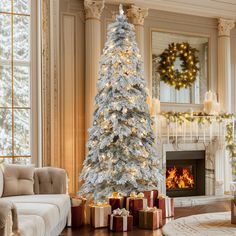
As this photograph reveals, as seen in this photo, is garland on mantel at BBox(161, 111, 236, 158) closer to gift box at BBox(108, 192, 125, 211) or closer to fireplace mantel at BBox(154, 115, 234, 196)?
fireplace mantel at BBox(154, 115, 234, 196)

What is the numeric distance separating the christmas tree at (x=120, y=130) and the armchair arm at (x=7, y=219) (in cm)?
259

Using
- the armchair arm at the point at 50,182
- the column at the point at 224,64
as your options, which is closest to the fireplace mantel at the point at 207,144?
the column at the point at 224,64

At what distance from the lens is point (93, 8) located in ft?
21.7

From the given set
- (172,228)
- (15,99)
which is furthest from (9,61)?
(172,228)

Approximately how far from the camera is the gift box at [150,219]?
16.2 feet

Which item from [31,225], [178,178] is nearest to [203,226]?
[31,225]

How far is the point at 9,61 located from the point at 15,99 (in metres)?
0.56

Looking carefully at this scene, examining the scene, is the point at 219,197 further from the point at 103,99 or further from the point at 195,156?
the point at 103,99

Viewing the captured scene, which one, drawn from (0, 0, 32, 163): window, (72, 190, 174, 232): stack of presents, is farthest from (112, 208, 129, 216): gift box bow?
(0, 0, 32, 163): window

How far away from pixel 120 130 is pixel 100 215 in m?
1.17

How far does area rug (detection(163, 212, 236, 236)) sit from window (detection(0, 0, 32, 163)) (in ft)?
8.53

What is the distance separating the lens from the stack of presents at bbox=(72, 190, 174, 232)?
486 centimetres

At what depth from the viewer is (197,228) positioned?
4.61 meters

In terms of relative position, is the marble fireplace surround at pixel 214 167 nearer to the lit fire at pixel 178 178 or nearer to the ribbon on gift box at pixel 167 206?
the lit fire at pixel 178 178
